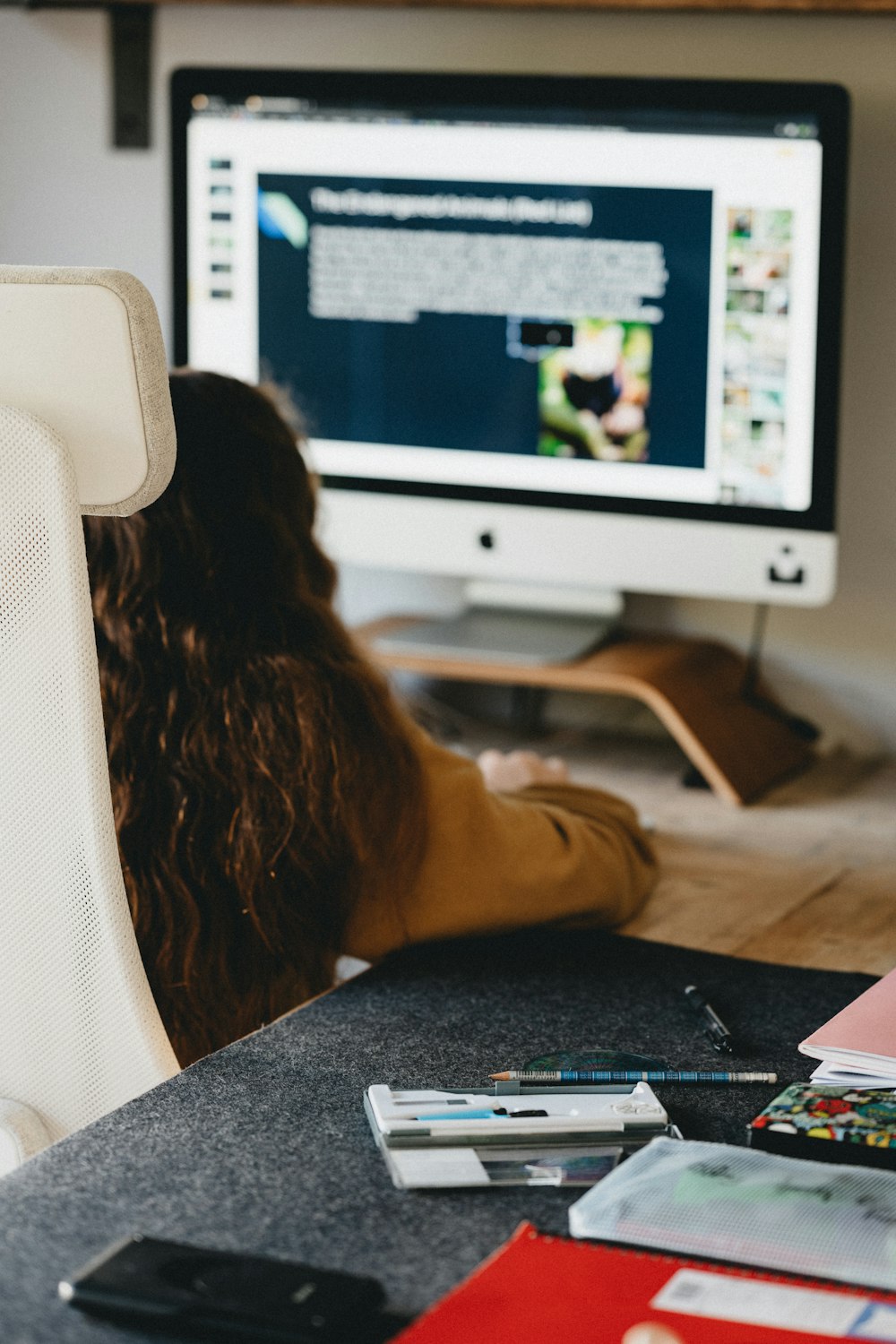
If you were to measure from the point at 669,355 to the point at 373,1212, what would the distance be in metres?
1.20

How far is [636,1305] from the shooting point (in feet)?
2.13

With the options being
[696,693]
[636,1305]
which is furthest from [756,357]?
[636,1305]

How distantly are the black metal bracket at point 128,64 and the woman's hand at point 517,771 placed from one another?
107cm

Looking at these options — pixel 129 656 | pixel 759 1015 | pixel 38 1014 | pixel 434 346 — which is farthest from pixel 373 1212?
pixel 434 346

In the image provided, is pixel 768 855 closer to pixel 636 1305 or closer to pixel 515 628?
pixel 515 628

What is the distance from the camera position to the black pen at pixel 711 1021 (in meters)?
0.98

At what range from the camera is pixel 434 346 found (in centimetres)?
188

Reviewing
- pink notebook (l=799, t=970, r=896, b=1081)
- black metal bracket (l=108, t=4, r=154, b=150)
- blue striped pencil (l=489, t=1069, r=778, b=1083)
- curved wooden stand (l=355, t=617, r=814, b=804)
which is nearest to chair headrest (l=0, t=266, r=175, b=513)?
blue striped pencil (l=489, t=1069, r=778, b=1083)

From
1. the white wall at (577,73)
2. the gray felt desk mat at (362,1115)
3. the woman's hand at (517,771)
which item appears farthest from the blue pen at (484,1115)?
the white wall at (577,73)

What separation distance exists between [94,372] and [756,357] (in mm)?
1034

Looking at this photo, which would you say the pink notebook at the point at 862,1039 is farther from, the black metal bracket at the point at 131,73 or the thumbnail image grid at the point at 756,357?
the black metal bracket at the point at 131,73

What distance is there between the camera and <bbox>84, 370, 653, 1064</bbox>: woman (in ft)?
3.63

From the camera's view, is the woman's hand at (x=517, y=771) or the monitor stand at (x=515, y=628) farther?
the monitor stand at (x=515, y=628)

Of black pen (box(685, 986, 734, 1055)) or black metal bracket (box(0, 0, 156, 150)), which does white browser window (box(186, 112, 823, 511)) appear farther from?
black pen (box(685, 986, 734, 1055))
